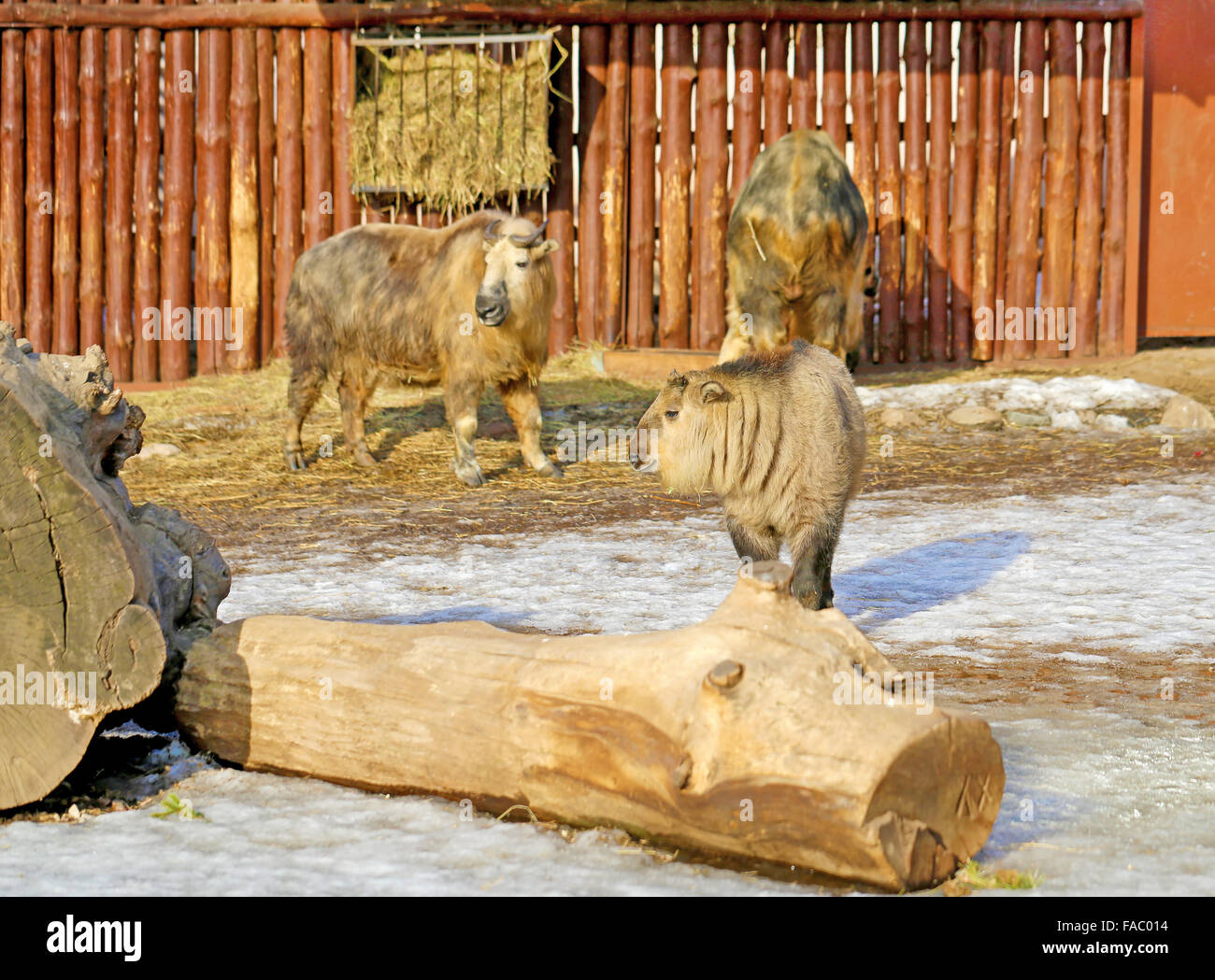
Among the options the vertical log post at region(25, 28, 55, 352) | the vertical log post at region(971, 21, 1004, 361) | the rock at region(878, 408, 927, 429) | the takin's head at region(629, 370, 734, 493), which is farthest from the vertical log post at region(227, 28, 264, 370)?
the takin's head at region(629, 370, 734, 493)

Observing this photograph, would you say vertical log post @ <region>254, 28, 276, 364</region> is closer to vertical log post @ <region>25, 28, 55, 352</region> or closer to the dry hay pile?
the dry hay pile

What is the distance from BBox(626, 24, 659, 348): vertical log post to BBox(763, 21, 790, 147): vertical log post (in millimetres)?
872

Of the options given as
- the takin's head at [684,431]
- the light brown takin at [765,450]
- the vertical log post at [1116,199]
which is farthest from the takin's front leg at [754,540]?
the vertical log post at [1116,199]

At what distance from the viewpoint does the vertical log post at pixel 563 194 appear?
10.9 metres

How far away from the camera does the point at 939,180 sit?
10.9 meters

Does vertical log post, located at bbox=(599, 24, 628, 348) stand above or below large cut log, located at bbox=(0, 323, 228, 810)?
above

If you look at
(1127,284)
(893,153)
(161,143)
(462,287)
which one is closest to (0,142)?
(161,143)

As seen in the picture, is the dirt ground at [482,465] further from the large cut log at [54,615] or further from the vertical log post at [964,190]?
the large cut log at [54,615]

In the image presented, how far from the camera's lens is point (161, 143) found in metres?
11.4

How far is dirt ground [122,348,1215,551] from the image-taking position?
24.0 ft

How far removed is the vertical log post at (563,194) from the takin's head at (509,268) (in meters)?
2.74

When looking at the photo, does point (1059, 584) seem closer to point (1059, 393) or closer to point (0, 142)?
point (1059, 393)

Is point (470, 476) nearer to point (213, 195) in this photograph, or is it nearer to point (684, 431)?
point (684, 431)

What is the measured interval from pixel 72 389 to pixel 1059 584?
3.87 m
